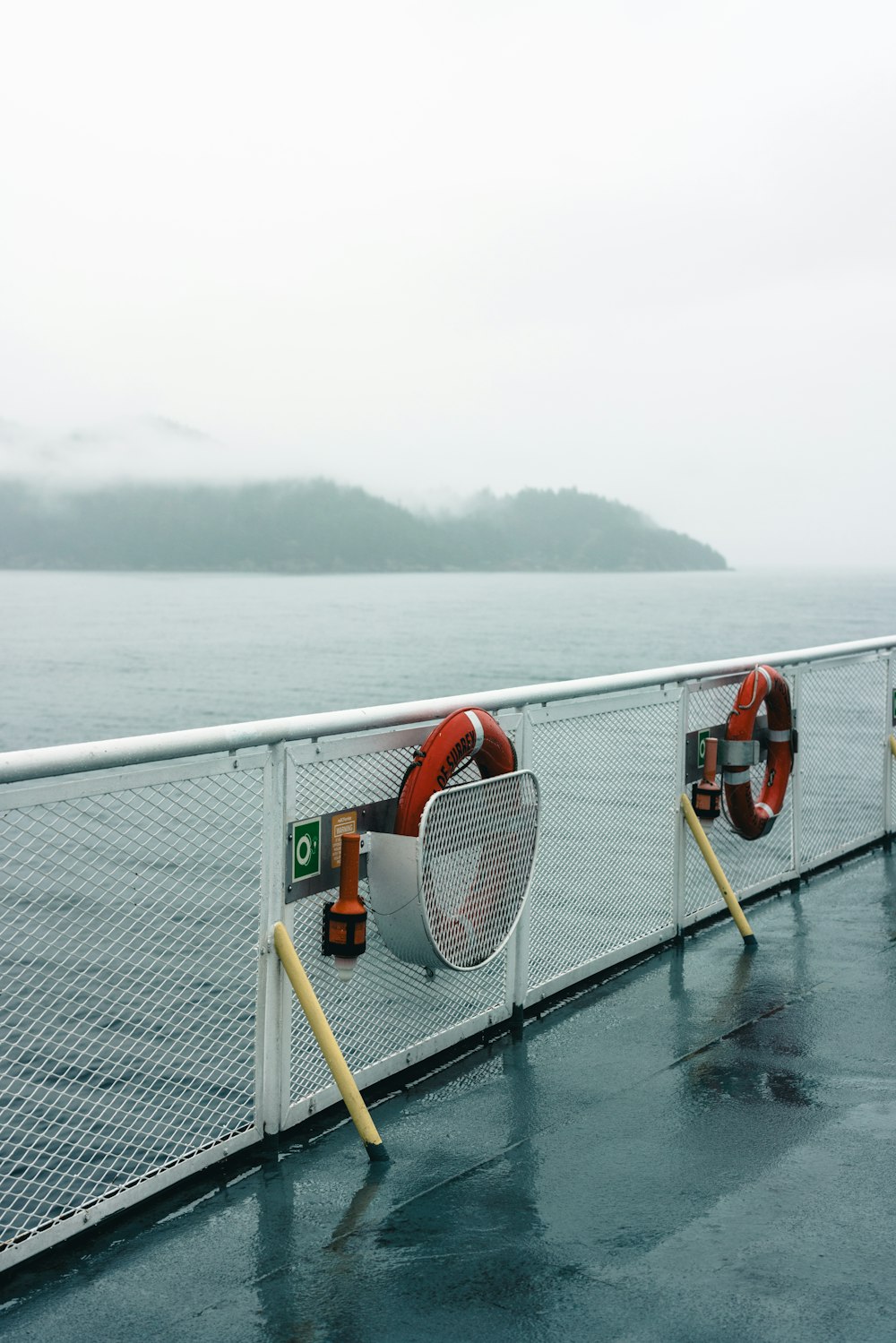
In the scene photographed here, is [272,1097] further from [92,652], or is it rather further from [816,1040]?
[92,652]

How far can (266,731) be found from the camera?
3072 mm

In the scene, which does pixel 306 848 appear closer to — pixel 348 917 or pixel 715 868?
pixel 348 917

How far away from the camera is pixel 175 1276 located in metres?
2.60

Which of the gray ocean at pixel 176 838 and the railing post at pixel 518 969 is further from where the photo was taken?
the railing post at pixel 518 969

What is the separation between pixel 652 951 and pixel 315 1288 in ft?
8.60

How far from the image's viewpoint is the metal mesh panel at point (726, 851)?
16.9ft

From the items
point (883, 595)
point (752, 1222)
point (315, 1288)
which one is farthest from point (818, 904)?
point (883, 595)

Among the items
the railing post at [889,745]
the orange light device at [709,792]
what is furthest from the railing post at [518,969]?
the railing post at [889,745]

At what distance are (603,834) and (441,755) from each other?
1684 mm

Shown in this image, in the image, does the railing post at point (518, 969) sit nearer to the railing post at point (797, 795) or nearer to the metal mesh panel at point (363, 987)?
the metal mesh panel at point (363, 987)

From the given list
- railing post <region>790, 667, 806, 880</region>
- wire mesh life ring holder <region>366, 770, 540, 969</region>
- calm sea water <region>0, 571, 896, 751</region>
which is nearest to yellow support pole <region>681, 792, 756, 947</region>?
railing post <region>790, 667, 806, 880</region>

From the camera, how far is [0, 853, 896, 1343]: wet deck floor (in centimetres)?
245

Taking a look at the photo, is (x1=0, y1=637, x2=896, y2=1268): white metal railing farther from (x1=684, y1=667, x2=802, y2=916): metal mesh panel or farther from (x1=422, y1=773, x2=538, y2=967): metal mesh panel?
(x1=422, y1=773, x2=538, y2=967): metal mesh panel

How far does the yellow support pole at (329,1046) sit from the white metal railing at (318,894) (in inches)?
2.2
